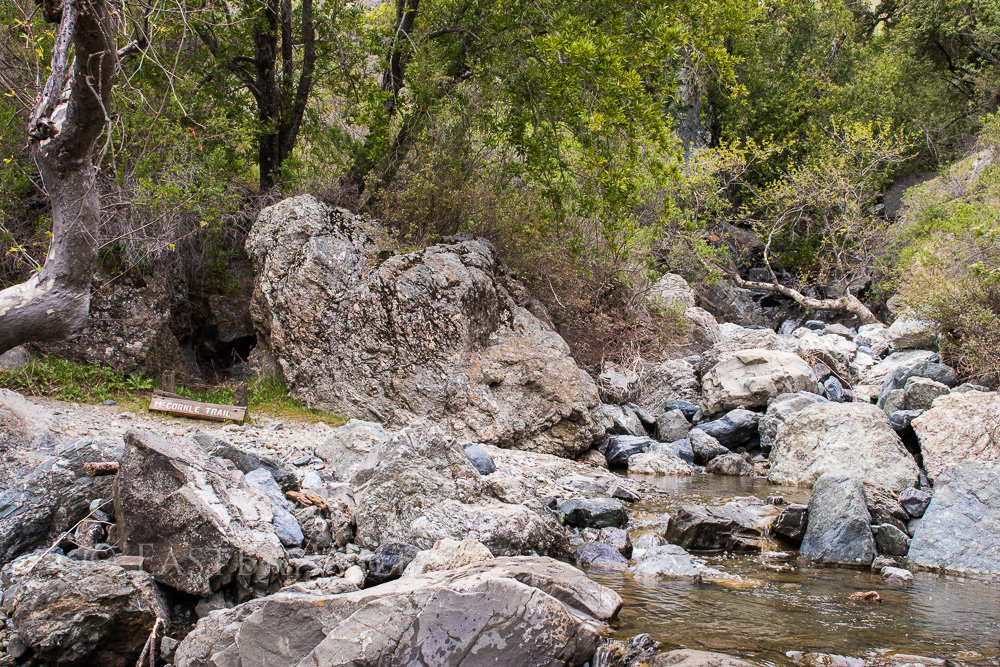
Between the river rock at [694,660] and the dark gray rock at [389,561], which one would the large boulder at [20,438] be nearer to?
the dark gray rock at [389,561]

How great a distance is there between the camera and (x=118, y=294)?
10.4m

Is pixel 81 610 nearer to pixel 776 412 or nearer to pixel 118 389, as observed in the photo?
pixel 118 389

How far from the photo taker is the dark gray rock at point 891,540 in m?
6.23

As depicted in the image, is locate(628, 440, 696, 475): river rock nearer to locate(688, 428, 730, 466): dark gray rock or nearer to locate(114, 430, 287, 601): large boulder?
locate(688, 428, 730, 466): dark gray rock

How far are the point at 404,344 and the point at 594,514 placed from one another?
4.28m

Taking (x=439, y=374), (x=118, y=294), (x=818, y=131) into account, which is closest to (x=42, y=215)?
(x=118, y=294)

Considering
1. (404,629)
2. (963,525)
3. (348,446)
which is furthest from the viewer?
(348,446)

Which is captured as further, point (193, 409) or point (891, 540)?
point (193, 409)

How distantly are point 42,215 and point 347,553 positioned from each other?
7.98m

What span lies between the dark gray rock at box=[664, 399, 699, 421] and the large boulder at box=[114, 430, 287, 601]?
947cm

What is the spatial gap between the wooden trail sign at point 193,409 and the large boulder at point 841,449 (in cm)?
733

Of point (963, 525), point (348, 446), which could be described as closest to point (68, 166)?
point (348, 446)

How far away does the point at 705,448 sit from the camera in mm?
10773

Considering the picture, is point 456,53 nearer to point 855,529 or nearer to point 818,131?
point 855,529
